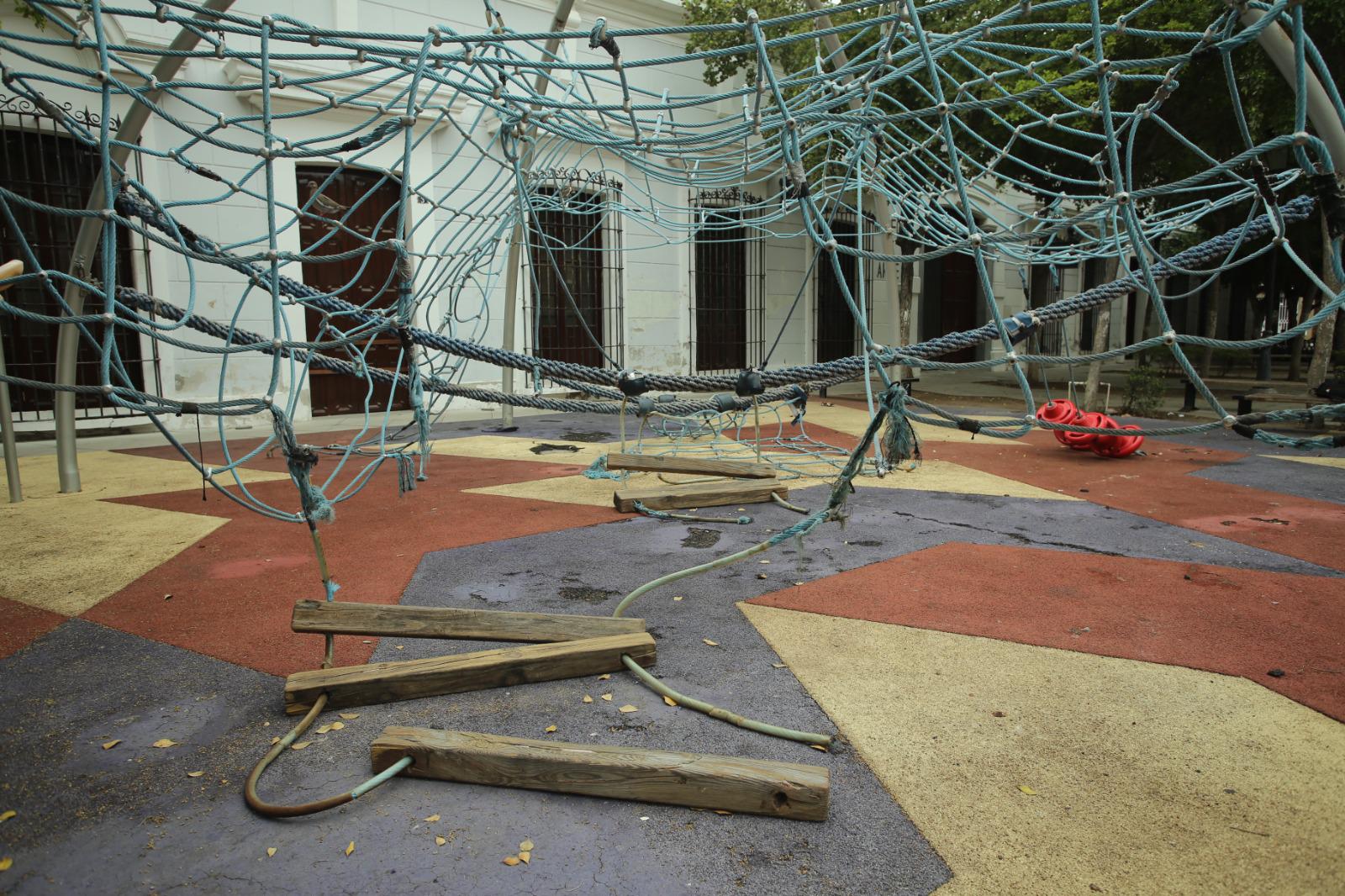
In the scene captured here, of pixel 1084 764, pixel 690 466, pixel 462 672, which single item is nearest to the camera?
pixel 1084 764

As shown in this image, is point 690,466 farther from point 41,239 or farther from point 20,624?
point 41,239

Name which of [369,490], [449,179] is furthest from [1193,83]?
[369,490]

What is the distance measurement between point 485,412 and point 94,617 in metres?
6.28

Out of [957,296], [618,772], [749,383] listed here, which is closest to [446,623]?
[618,772]

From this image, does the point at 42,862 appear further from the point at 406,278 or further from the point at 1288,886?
the point at 1288,886

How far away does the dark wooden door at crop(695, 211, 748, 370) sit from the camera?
38.6 feet

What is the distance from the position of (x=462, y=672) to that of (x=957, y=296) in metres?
15.5

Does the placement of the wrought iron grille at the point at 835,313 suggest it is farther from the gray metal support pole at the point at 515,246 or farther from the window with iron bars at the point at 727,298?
the gray metal support pole at the point at 515,246

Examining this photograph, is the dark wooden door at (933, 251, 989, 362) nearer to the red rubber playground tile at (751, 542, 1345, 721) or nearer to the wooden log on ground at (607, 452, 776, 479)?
the wooden log on ground at (607, 452, 776, 479)

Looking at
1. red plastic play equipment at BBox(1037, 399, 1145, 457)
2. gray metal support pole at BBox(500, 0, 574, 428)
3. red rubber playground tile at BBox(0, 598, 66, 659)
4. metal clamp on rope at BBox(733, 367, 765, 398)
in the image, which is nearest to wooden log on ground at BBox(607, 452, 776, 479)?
gray metal support pole at BBox(500, 0, 574, 428)

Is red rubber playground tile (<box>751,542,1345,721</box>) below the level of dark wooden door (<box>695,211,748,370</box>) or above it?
below

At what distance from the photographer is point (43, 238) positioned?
7023 millimetres

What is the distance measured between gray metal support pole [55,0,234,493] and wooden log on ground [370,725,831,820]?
9.70 ft

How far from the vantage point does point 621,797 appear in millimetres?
1822
